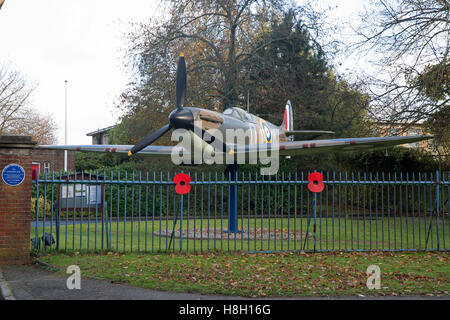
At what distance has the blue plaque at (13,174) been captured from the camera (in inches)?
357

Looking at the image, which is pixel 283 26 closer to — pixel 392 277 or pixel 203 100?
pixel 203 100

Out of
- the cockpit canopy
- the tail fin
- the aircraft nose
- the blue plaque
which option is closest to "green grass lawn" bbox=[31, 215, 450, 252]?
the blue plaque

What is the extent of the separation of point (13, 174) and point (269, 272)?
5.59 meters

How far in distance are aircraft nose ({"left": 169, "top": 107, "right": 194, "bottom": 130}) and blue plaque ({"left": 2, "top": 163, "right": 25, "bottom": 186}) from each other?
507cm

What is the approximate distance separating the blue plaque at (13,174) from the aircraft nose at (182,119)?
507cm

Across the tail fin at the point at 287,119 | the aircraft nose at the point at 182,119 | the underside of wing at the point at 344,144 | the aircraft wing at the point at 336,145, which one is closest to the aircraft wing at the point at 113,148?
the aircraft nose at the point at 182,119

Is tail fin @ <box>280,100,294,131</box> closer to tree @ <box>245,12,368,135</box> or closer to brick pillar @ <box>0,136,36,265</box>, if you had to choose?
tree @ <box>245,12,368,135</box>

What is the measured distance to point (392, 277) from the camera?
810 centimetres

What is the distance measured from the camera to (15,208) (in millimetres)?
9102

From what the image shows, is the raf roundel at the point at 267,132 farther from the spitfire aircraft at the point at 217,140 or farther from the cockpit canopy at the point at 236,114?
the cockpit canopy at the point at 236,114

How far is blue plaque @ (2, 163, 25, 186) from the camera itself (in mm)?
9078
